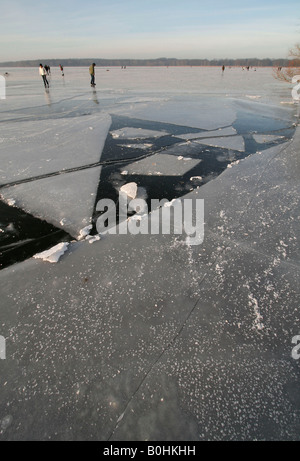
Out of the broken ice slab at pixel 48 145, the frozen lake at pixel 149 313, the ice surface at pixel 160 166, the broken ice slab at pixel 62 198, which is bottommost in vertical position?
the frozen lake at pixel 149 313

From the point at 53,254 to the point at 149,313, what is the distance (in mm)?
963

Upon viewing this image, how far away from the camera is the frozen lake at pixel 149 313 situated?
1.03m

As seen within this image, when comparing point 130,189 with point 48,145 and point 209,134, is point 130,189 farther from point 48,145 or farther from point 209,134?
point 209,134

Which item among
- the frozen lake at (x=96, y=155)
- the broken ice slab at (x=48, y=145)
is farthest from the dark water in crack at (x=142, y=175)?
the broken ice slab at (x=48, y=145)

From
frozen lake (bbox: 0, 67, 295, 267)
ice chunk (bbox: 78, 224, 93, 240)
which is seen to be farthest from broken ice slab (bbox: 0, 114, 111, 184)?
ice chunk (bbox: 78, 224, 93, 240)

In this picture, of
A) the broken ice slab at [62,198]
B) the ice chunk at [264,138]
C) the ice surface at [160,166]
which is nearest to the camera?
the broken ice slab at [62,198]

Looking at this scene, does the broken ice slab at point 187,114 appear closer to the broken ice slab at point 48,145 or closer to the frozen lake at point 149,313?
the broken ice slab at point 48,145

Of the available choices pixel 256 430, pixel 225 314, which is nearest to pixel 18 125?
pixel 225 314

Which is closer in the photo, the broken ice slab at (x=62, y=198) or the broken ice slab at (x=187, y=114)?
the broken ice slab at (x=62, y=198)

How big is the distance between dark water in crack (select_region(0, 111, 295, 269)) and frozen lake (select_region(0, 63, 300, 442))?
2cm

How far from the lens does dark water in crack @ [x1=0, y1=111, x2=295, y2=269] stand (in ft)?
6.79

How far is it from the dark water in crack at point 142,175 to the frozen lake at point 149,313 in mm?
24

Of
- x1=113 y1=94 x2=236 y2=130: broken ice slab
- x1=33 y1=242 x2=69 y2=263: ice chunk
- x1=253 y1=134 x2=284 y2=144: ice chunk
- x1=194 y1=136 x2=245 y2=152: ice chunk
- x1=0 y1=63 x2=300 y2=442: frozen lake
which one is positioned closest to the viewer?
x1=0 y1=63 x2=300 y2=442: frozen lake

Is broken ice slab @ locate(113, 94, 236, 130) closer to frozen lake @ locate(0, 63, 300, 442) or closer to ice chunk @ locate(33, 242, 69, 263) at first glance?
frozen lake @ locate(0, 63, 300, 442)
